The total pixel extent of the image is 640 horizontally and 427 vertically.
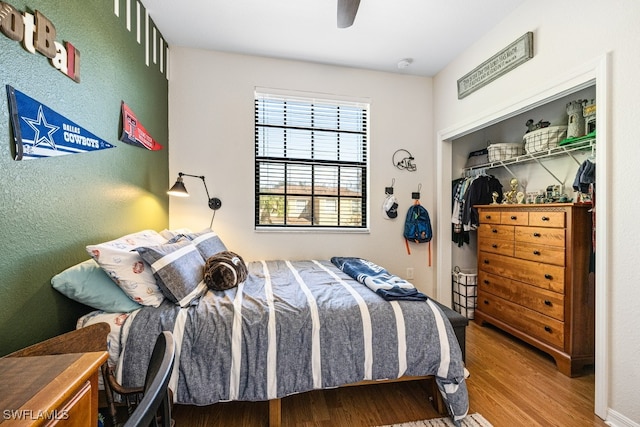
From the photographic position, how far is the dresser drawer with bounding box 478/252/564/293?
2.06 m

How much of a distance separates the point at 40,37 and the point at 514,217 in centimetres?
326

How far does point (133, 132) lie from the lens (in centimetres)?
196

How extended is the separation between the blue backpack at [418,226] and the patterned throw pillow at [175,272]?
222cm

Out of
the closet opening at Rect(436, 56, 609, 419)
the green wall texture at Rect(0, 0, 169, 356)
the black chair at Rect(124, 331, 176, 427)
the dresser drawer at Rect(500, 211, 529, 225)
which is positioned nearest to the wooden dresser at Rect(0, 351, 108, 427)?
the black chair at Rect(124, 331, 176, 427)

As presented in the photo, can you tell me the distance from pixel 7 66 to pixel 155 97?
4.87ft

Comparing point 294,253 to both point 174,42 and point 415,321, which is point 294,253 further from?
point 174,42

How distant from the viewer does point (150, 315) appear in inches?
52.6

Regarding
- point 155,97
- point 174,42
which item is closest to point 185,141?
point 155,97

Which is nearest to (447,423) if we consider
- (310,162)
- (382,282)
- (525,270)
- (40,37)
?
(382,282)

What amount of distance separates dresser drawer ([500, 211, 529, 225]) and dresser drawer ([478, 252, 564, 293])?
32 cm

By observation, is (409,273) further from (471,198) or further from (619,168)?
(619,168)

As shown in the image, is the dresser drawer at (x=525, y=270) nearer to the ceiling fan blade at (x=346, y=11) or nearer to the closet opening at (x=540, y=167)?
the closet opening at (x=540, y=167)

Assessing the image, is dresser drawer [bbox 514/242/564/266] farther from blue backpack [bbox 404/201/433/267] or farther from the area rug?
the area rug

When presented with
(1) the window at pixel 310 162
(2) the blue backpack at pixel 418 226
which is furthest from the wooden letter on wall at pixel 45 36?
(2) the blue backpack at pixel 418 226
